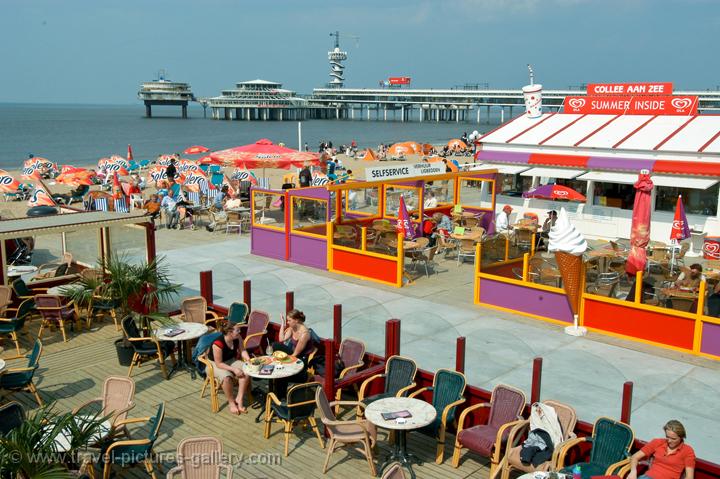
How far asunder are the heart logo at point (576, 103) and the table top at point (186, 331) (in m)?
17.6

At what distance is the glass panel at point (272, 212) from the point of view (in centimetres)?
1731

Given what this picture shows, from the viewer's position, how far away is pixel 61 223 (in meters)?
12.0

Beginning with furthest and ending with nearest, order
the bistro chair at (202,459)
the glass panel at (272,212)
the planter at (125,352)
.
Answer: the glass panel at (272,212)
the planter at (125,352)
the bistro chair at (202,459)

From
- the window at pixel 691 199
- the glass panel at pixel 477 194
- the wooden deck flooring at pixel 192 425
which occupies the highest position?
the window at pixel 691 199

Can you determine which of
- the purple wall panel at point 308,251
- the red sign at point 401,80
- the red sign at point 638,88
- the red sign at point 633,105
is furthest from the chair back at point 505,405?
the red sign at point 401,80

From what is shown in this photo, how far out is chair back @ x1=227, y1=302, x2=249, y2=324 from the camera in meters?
10.7

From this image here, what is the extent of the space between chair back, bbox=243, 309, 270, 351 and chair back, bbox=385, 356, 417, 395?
8.04 feet

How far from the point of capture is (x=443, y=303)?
1336 cm

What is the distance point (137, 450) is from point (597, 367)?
20.1 ft

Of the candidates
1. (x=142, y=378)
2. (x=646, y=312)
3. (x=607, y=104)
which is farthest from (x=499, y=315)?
(x=607, y=104)

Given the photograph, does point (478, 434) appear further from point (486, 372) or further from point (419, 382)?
point (486, 372)

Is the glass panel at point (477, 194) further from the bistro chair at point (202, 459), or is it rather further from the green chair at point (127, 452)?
the bistro chair at point (202, 459)

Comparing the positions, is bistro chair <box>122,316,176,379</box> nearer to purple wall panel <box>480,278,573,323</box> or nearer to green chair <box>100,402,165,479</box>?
green chair <box>100,402,165,479</box>

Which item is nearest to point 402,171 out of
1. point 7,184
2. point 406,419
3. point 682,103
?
point 682,103
